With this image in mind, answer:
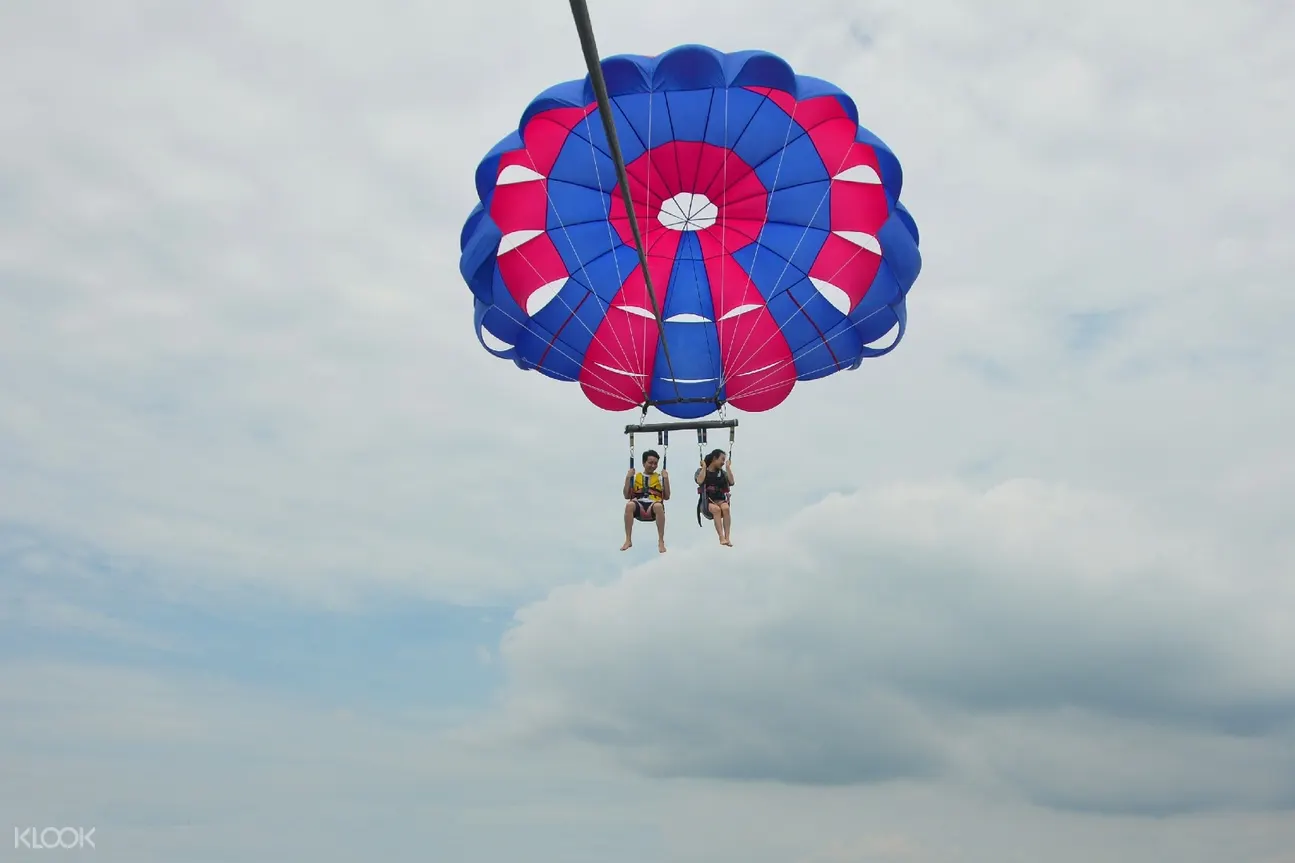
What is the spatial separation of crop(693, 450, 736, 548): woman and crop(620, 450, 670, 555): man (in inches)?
16.0

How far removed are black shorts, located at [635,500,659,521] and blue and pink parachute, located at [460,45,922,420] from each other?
52.6 inches

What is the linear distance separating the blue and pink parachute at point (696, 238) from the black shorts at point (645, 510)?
1336 mm

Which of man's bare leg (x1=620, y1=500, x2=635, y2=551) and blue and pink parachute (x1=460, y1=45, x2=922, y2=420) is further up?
blue and pink parachute (x1=460, y1=45, x2=922, y2=420)

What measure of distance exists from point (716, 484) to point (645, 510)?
2.76 feet

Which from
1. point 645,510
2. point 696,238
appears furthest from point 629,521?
point 696,238

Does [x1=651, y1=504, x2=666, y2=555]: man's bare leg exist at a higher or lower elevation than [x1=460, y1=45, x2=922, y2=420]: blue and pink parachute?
lower

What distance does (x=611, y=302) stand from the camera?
15875mm

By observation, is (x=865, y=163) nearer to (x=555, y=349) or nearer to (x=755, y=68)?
(x=755, y=68)

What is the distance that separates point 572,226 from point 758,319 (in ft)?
8.25

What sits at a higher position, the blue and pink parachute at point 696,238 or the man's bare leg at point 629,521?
the blue and pink parachute at point 696,238

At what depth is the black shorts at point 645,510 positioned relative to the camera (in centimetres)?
1451

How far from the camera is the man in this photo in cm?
1444

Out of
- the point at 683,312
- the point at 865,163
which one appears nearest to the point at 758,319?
the point at 683,312

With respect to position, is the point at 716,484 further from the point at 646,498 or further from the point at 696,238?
the point at 696,238
